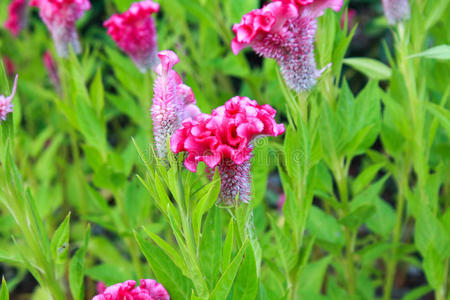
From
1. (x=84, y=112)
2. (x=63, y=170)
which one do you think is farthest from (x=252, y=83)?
(x=63, y=170)

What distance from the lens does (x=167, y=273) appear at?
87 cm

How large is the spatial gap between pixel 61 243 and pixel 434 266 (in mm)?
823

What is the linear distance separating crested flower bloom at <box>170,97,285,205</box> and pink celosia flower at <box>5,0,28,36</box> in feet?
6.11

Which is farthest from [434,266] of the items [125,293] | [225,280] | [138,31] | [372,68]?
[138,31]

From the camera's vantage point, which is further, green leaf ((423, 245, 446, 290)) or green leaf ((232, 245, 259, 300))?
green leaf ((423, 245, 446, 290))

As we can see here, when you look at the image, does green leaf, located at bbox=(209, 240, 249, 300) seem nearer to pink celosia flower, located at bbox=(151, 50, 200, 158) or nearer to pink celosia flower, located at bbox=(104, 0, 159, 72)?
pink celosia flower, located at bbox=(151, 50, 200, 158)

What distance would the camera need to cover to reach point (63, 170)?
7.56 ft

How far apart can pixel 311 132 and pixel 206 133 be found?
35 centimetres

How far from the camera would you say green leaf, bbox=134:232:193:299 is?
85 centimetres

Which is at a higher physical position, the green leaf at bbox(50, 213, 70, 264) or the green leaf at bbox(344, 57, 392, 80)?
the green leaf at bbox(344, 57, 392, 80)

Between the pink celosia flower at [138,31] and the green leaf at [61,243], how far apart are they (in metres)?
0.61

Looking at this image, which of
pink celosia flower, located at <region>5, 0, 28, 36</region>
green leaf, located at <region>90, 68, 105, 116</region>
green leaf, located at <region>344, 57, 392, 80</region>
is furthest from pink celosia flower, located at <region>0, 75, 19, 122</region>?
pink celosia flower, located at <region>5, 0, 28, 36</region>

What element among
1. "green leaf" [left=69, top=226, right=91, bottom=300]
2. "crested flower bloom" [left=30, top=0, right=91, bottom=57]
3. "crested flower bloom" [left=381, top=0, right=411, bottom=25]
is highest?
"crested flower bloom" [left=30, top=0, right=91, bottom=57]

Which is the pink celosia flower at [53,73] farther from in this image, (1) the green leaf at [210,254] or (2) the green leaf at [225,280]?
(2) the green leaf at [225,280]
